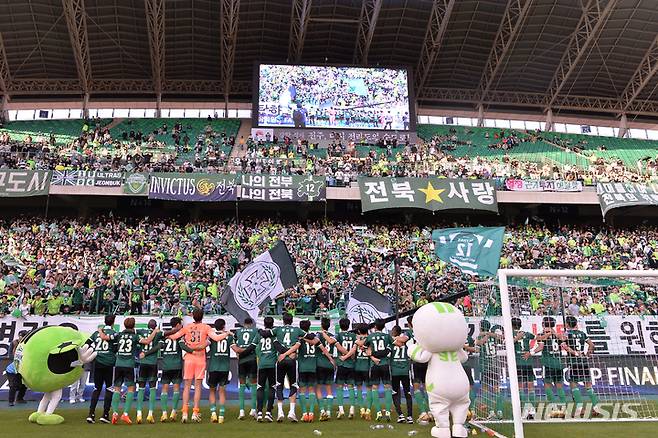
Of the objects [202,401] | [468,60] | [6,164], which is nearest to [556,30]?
[468,60]

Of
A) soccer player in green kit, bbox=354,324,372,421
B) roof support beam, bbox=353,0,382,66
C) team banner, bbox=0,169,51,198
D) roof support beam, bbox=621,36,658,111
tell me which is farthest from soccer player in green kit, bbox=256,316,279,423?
roof support beam, bbox=621,36,658,111

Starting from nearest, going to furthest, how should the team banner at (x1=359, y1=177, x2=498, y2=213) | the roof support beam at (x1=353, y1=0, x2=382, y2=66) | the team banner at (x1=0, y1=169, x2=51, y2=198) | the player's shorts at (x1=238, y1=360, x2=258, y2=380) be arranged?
the player's shorts at (x1=238, y1=360, x2=258, y2=380) < the team banner at (x1=0, y1=169, x2=51, y2=198) < the team banner at (x1=359, y1=177, x2=498, y2=213) < the roof support beam at (x1=353, y1=0, x2=382, y2=66)

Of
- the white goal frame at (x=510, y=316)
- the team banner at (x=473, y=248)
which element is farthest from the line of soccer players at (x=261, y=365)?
the white goal frame at (x=510, y=316)

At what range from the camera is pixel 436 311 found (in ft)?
22.7

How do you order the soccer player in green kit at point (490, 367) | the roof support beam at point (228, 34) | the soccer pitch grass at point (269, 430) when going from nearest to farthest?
1. the soccer pitch grass at point (269, 430)
2. the soccer player in green kit at point (490, 367)
3. the roof support beam at point (228, 34)

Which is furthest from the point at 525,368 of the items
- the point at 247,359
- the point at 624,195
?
the point at 624,195

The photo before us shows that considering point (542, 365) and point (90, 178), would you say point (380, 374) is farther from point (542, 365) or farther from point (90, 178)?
point (90, 178)

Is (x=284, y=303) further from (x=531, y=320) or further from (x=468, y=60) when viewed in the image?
(x=468, y=60)

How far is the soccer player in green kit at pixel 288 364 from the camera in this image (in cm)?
934

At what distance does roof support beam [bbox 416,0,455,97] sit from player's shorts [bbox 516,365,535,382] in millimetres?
23960

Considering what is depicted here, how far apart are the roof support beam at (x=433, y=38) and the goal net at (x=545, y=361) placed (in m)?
22.1

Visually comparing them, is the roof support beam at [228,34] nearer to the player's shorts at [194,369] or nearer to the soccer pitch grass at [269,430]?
the player's shorts at [194,369]

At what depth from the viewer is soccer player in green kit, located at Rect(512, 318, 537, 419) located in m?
9.04

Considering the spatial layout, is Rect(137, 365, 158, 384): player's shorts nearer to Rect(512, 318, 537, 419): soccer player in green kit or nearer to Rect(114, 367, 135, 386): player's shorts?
Rect(114, 367, 135, 386): player's shorts
